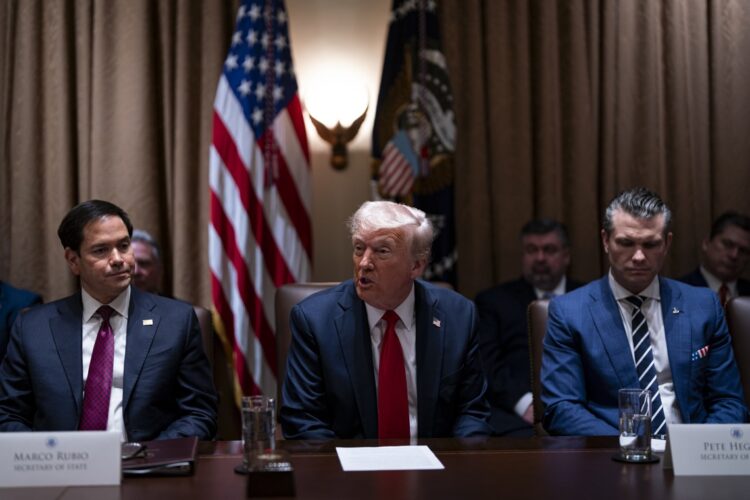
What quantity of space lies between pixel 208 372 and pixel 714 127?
10.9ft

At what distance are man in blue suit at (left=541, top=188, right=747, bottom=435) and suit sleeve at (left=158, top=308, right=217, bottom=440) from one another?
112 cm

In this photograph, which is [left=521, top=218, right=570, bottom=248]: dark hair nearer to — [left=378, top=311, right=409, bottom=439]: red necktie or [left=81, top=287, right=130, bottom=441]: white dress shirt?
[left=378, top=311, right=409, bottom=439]: red necktie

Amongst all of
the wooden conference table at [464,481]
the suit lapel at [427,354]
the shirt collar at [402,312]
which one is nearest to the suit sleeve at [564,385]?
the suit lapel at [427,354]

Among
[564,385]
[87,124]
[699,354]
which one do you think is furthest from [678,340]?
[87,124]

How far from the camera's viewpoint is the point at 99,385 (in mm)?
2928

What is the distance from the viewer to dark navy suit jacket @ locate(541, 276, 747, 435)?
3010 millimetres

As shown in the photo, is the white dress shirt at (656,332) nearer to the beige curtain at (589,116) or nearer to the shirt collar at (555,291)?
the shirt collar at (555,291)

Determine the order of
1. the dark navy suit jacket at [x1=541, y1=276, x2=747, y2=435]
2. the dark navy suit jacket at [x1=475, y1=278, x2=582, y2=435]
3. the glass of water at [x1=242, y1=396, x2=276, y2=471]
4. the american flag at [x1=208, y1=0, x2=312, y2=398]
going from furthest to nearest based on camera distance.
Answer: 1. the american flag at [x1=208, y1=0, x2=312, y2=398]
2. the dark navy suit jacket at [x1=475, y1=278, x2=582, y2=435]
3. the dark navy suit jacket at [x1=541, y1=276, x2=747, y2=435]
4. the glass of water at [x1=242, y1=396, x2=276, y2=471]

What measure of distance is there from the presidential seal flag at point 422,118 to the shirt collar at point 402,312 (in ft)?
5.56

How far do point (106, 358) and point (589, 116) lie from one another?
3.03 m

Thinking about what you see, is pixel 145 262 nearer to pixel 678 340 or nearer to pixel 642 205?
pixel 642 205

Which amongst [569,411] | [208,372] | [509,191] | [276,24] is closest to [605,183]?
[509,191]

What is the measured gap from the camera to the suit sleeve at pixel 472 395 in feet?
9.55

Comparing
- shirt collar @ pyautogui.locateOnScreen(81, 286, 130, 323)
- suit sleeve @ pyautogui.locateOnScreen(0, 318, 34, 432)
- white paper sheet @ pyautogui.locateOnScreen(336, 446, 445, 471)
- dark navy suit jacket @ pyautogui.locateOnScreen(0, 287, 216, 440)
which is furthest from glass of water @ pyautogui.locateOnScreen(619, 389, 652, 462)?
suit sleeve @ pyautogui.locateOnScreen(0, 318, 34, 432)
